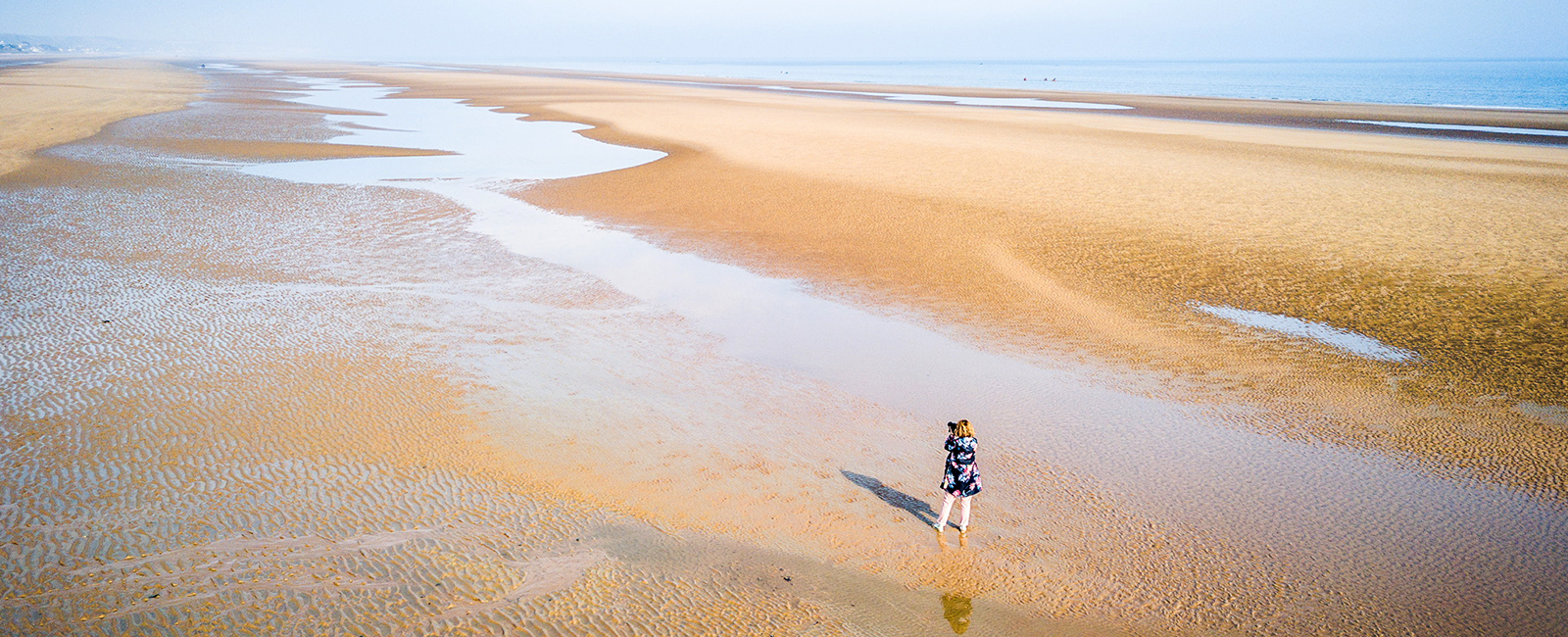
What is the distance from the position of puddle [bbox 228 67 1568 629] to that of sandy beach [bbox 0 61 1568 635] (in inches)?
2.1

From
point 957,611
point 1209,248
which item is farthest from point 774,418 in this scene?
point 1209,248

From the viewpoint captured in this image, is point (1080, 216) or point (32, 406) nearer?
point (32, 406)

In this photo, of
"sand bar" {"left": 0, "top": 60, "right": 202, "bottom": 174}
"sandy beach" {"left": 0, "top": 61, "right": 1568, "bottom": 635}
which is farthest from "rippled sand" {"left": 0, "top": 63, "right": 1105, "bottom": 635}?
"sand bar" {"left": 0, "top": 60, "right": 202, "bottom": 174}

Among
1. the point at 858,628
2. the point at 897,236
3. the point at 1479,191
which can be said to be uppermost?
the point at 1479,191

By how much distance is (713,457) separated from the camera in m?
7.59

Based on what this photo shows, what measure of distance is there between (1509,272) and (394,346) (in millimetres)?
17733

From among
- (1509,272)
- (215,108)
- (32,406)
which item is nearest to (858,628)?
(32,406)

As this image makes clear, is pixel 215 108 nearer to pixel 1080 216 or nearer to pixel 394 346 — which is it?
pixel 394 346

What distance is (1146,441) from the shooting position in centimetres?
811

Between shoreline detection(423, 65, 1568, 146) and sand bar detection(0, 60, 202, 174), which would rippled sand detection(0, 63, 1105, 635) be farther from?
shoreline detection(423, 65, 1568, 146)

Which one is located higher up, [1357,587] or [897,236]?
[897,236]

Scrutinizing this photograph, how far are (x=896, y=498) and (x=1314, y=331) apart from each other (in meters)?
7.90

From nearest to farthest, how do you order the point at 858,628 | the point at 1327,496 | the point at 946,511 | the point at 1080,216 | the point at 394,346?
the point at 858,628 < the point at 946,511 < the point at 1327,496 < the point at 394,346 < the point at 1080,216

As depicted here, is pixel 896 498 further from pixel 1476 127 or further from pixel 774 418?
pixel 1476 127
